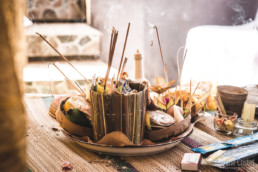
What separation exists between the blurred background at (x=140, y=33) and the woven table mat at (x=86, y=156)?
126 cm

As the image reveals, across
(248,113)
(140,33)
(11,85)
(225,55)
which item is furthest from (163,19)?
(11,85)

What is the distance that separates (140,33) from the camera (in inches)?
121

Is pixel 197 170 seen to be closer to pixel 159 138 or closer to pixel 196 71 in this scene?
pixel 159 138

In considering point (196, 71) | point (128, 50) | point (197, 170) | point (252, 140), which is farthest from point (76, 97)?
point (128, 50)

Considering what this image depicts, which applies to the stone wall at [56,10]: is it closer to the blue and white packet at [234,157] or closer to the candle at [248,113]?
the candle at [248,113]

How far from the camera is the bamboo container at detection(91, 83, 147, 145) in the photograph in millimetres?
785

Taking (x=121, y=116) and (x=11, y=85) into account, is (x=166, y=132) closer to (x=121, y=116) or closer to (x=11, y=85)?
(x=121, y=116)

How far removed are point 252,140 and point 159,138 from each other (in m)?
0.29

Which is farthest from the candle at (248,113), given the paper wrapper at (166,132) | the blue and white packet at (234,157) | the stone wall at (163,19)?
the stone wall at (163,19)

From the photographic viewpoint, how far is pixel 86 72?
2.80 m

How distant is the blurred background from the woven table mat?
4.15 feet

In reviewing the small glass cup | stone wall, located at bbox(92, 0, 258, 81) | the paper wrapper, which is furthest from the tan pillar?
stone wall, located at bbox(92, 0, 258, 81)

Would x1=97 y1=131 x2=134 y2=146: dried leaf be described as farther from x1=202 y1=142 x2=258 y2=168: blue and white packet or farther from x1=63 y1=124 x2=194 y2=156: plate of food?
x1=202 y1=142 x2=258 y2=168: blue and white packet

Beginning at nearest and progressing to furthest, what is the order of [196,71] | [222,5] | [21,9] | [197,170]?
[21,9] < [197,170] < [196,71] < [222,5]
